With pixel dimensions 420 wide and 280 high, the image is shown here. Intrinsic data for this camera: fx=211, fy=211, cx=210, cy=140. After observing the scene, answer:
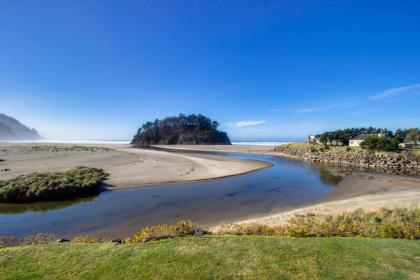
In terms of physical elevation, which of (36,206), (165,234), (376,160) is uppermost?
(376,160)

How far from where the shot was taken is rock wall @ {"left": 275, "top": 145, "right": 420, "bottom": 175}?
33.5 metres

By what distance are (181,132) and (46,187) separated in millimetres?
108912

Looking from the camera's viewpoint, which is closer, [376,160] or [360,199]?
[360,199]

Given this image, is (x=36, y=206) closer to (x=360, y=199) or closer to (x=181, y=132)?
(x=360, y=199)

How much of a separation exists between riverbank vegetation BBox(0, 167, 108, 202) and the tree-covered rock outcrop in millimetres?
97984

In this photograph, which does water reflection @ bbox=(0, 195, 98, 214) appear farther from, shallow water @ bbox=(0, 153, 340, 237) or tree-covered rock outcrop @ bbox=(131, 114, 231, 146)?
tree-covered rock outcrop @ bbox=(131, 114, 231, 146)

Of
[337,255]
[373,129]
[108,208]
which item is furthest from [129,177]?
[373,129]

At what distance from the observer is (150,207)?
15664 mm

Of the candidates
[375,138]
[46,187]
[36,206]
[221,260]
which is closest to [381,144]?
[375,138]

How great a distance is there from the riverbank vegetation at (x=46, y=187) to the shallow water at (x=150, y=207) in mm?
873

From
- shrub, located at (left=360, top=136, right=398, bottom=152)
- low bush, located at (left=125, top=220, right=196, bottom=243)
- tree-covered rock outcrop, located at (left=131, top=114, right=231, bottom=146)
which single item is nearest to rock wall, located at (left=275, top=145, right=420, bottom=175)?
shrub, located at (left=360, top=136, right=398, bottom=152)

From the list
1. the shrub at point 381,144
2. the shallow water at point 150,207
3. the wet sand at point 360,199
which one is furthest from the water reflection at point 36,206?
the shrub at point 381,144

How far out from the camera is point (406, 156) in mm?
36656

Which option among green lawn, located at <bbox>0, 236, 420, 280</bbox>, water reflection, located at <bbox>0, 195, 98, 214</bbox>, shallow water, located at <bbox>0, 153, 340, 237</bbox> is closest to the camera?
green lawn, located at <bbox>0, 236, 420, 280</bbox>
